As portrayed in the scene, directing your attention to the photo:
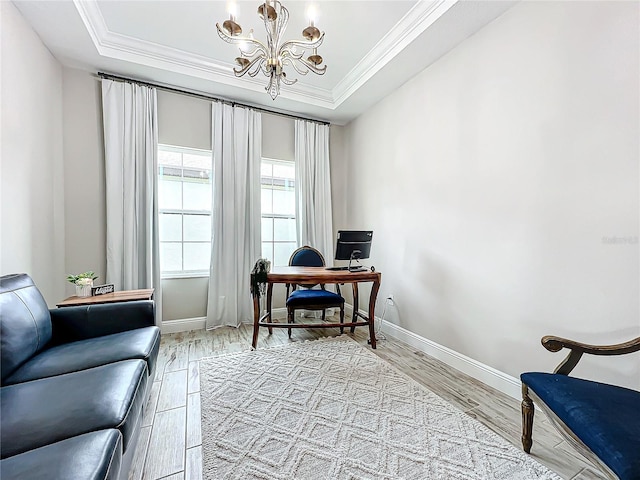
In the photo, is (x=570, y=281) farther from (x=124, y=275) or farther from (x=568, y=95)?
(x=124, y=275)

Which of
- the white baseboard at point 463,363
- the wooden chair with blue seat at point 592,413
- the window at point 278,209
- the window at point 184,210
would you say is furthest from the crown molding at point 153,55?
the wooden chair with blue seat at point 592,413

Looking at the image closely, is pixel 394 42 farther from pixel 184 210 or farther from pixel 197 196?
pixel 184 210

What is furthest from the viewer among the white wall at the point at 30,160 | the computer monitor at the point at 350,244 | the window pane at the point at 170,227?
the window pane at the point at 170,227

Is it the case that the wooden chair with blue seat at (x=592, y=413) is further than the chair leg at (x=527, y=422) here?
No

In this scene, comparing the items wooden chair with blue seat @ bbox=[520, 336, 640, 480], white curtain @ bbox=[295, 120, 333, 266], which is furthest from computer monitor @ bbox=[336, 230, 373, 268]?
wooden chair with blue seat @ bbox=[520, 336, 640, 480]

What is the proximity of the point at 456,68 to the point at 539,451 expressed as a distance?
114 inches

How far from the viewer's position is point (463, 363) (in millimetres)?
2393

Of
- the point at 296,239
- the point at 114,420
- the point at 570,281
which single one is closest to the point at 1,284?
the point at 114,420

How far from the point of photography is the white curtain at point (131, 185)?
115 inches

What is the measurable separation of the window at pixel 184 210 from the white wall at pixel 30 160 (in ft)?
3.04

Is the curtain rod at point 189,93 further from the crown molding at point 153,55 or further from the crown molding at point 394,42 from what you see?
the crown molding at point 394,42

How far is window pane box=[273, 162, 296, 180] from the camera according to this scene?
4.01 meters

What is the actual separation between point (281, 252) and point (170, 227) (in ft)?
4.84

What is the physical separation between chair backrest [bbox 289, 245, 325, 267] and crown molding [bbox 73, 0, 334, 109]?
78.2 inches
